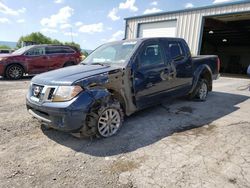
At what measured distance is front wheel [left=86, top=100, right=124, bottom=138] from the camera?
13.0ft

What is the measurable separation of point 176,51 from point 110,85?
239cm

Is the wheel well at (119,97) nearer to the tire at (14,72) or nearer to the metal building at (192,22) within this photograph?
the tire at (14,72)

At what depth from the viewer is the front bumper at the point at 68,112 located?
366 cm

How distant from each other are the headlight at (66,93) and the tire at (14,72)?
28.2 ft

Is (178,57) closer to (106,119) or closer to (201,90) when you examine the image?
(201,90)

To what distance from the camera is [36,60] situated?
11789 millimetres

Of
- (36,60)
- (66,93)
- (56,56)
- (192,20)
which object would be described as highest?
(192,20)

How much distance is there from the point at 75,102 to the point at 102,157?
3.04 feet

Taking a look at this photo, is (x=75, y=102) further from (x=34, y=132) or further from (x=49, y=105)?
(x=34, y=132)

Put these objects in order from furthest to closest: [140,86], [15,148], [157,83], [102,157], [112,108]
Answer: [157,83]
[140,86]
[112,108]
[15,148]
[102,157]

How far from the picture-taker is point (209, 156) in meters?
3.58

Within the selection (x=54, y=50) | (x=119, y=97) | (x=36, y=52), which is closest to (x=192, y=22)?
(x=54, y=50)

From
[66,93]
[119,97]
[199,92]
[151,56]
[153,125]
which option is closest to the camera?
[66,93]

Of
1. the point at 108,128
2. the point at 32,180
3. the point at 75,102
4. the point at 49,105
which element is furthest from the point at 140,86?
the point at 32,180
